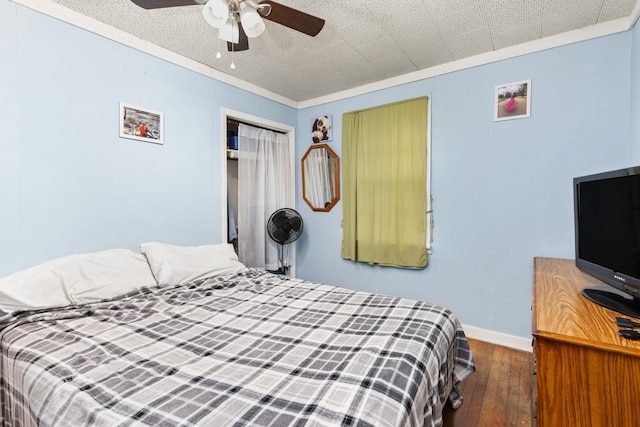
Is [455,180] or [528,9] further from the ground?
[528,9]

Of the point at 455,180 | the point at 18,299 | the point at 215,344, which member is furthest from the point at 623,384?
the point at 18,299

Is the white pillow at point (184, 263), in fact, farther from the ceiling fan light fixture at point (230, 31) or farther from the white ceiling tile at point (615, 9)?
the white ceiling tile at point (615, 9)

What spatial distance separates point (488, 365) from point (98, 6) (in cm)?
367

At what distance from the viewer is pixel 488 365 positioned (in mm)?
2180

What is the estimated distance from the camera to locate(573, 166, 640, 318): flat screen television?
3.62 feet

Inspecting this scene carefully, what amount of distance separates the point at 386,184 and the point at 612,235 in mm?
1880

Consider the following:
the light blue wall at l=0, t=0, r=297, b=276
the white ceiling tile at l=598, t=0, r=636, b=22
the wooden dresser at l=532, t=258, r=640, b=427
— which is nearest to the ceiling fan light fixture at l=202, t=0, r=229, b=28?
the light blue wall at l=0, t=0, r=297, b=276

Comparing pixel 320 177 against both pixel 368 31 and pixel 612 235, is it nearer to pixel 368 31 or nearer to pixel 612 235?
pixel 368 31

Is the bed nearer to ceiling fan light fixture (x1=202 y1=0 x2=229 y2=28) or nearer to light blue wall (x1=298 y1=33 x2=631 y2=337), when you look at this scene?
light blue wall (x1=298 y1=33 x2=631 y2=337)

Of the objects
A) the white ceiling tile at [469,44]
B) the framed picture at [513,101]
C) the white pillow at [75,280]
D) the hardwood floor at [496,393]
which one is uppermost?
the white ceiling tile at [469,44]

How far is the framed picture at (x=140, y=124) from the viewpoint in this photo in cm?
213

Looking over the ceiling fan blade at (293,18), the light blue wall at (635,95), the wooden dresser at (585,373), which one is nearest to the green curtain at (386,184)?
the light blue wall at (635,95)

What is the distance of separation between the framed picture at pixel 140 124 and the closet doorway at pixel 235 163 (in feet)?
1.96

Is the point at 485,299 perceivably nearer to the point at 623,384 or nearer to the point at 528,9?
the point at 623,384
